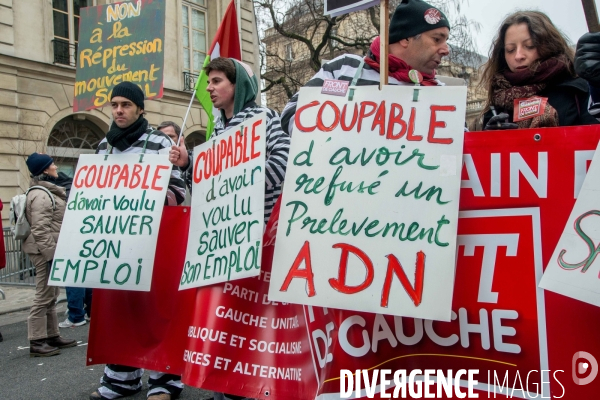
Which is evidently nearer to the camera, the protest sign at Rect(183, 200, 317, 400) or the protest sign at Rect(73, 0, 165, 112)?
the protest sign at Rect(183, 200, 317, 400)

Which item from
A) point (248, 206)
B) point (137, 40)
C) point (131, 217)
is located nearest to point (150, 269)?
point (131, 217)

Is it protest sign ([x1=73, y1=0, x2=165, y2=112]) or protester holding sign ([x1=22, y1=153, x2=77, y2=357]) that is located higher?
protest sign ([x1=73, y1=0, x2=165, y2=112])

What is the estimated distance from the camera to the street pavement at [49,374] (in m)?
3.81

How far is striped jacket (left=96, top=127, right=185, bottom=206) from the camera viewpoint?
11.3 ft

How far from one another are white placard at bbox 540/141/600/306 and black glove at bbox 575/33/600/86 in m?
0.33

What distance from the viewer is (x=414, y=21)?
8.13 ft

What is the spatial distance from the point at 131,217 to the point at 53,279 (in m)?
0.59

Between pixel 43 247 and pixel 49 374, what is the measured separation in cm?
137

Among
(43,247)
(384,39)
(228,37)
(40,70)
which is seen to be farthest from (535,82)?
(40,70)

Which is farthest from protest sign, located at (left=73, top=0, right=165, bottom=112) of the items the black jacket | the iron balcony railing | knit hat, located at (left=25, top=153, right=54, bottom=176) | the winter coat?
the iron balcony railing

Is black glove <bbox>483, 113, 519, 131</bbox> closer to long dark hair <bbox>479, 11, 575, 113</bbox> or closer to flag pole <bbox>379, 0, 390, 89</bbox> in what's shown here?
long dark hair <bbox>479, 11, 575, 113</bbox>

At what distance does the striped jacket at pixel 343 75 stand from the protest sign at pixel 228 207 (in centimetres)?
13

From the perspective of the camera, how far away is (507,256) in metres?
1.83

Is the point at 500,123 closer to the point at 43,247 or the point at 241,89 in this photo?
the point at 241,89
